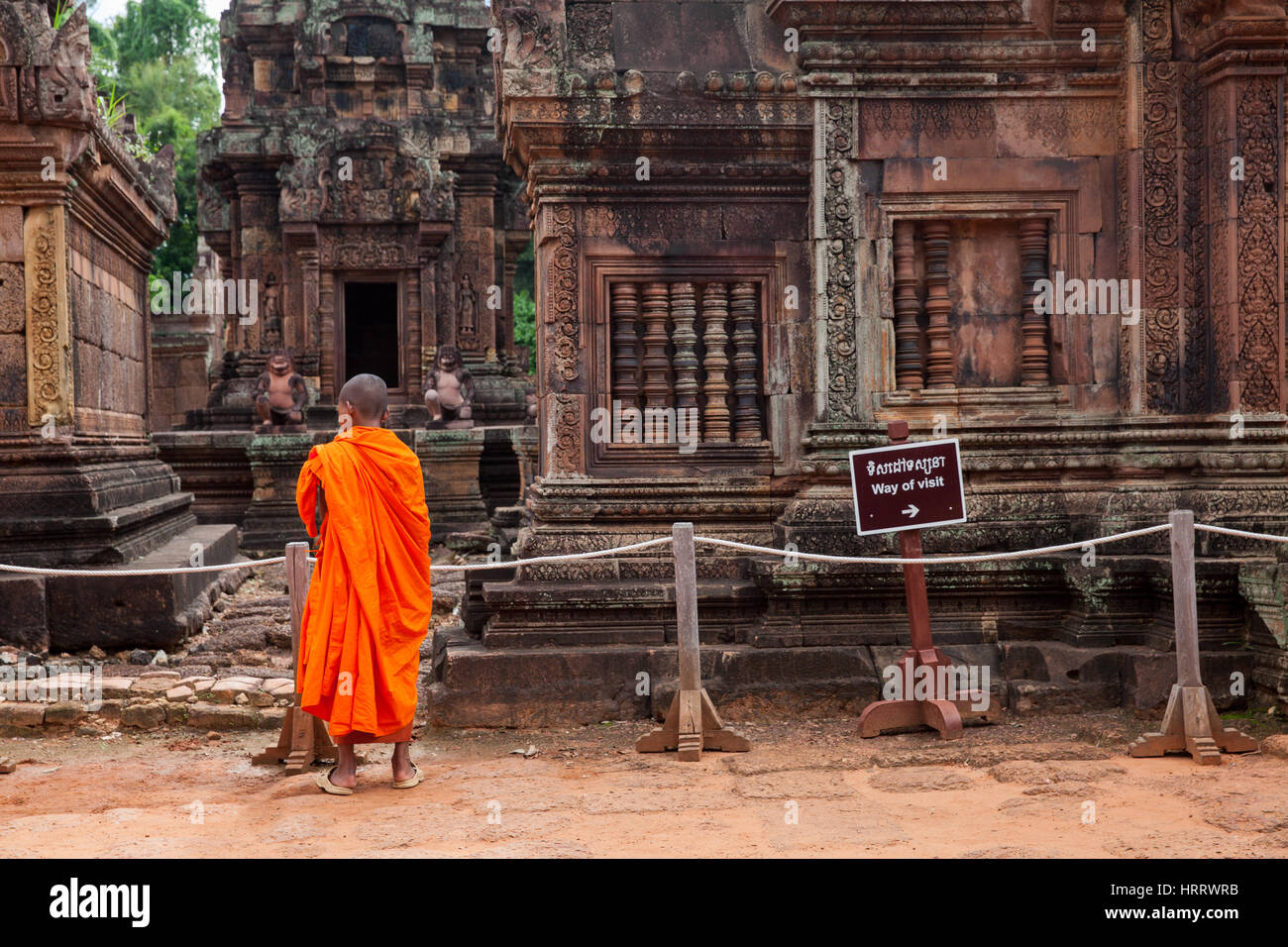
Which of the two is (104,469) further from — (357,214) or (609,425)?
(357,214)

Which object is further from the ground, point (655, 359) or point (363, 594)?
point (655, 359)

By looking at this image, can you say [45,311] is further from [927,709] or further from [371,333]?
[371,333]

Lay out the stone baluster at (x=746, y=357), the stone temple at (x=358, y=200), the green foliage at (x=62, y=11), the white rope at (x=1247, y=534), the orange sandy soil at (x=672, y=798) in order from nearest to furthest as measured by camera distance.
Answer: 1. the orange sandy soil at (x=672, y=798)
2. the white rope at (x=1247, y=534)
3. the stone baluster at (x=746, y=357)
4. the green foliage at (x=62, y=11)
5. the stone temple at (x=358, y=200)

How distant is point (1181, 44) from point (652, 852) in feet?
15.7

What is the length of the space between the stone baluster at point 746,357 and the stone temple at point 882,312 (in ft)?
0.05

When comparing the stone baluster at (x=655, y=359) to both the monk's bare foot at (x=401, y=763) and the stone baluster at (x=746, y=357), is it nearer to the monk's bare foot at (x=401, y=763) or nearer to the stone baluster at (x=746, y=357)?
the stone baluster at (x=746, y=357)

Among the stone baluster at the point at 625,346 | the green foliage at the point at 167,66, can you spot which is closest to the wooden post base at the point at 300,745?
the stone baluster at the point at 625,346

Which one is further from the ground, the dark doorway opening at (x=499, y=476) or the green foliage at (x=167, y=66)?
the green foliage at (x=167, y=66)

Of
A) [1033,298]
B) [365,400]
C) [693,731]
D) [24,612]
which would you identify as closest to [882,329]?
[1033,298]

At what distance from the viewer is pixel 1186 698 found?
17.2 ft


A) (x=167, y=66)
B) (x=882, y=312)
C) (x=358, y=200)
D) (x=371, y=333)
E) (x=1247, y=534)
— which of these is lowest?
(x=1247, y=534)

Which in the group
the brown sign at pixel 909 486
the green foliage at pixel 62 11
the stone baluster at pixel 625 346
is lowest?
the brown sign at pixel 909 486

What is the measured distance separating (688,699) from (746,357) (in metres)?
1.96

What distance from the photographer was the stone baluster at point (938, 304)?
21.3 ft
